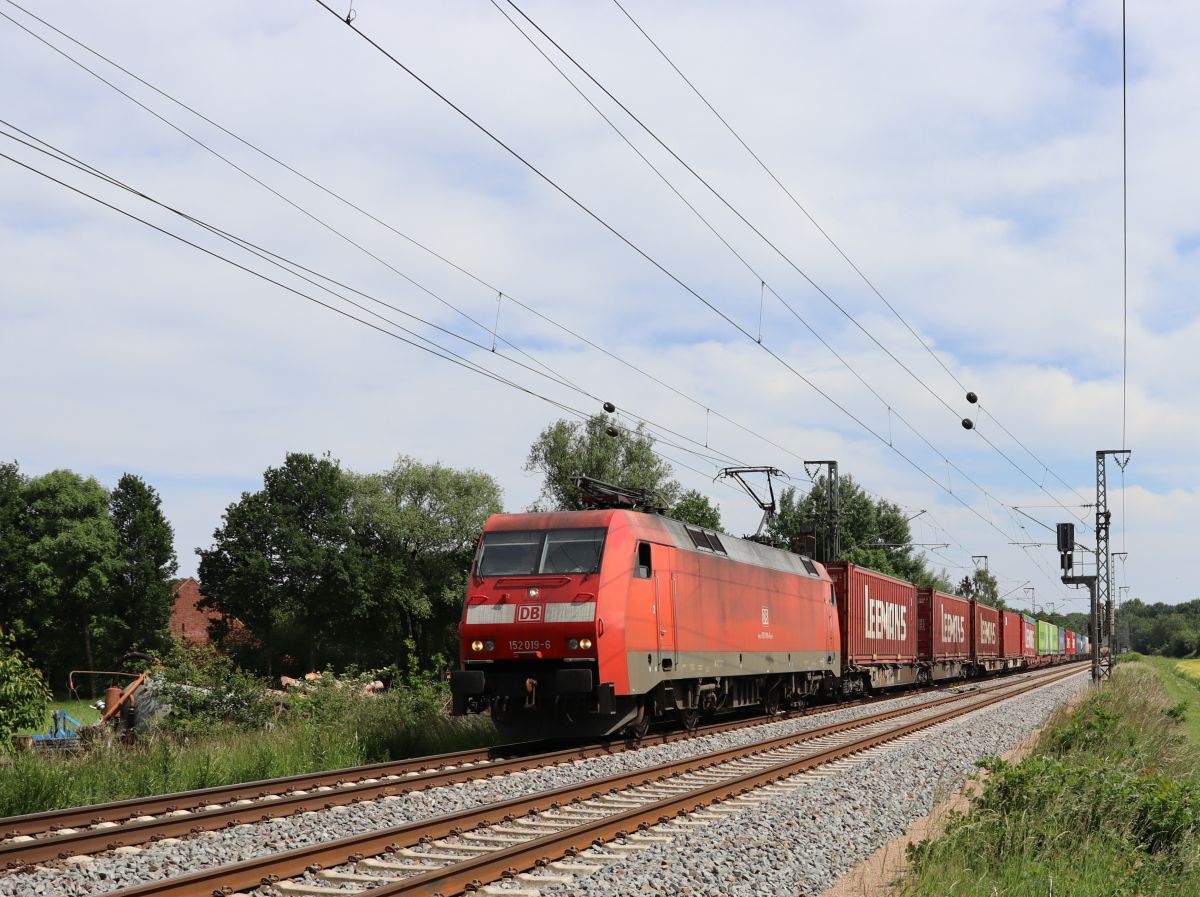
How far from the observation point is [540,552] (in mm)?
16594

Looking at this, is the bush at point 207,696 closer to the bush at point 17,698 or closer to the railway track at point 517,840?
the bush at point 17,698

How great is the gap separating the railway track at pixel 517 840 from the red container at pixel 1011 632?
4435 centimetres

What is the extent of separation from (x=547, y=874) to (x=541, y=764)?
5931 mm

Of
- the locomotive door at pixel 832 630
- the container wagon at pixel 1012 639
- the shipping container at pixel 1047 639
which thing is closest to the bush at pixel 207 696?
the locomotive door at pixel 832 630

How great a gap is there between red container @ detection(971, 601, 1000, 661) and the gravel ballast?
33504 mm

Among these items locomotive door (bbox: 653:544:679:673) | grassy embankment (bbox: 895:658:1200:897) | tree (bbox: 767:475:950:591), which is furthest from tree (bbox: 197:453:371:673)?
grassy embankment (bbox: 895:658:1200:897)

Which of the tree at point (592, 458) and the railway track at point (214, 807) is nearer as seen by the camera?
the railway track at point (214, 807)

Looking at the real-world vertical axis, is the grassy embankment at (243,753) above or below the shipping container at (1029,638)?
above

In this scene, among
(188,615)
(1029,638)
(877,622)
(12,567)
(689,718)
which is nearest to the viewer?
(689,718)

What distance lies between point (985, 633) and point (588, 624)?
128 ft

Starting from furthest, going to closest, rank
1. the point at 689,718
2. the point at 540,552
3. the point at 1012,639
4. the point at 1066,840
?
the point at 1012,639
the point at 689,718
the point at 540,552
the point at 1066,840

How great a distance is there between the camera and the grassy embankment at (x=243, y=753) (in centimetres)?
1104

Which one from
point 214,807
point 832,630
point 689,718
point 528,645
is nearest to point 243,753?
point 214,807

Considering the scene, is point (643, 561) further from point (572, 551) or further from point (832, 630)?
point (832, 630)
